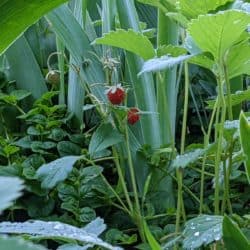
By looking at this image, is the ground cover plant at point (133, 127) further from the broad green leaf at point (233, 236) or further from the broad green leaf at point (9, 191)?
the broad green leaf at point (9, 191)

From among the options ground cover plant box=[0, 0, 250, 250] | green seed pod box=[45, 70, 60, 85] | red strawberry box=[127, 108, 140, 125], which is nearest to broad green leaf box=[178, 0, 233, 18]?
ground cover plant box=[0, 0, 250, 250]

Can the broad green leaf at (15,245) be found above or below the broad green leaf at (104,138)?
above

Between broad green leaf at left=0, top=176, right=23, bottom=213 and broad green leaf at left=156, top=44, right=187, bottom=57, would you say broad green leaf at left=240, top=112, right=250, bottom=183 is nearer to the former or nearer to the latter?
broad green leaf at left=156, top=44, right=187, bottom=57

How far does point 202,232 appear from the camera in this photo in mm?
621

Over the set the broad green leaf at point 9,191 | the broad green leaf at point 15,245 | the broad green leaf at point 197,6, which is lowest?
the broad green leaf at point 15,245

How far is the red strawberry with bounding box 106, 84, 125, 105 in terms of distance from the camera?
2.96 ft

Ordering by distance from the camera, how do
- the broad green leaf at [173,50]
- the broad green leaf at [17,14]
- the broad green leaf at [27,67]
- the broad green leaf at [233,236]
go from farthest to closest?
1. the broad green leaf at [27,67]
2. the broad green leaf at [173,50]
3. the broad green leaf at [233,236]
4. the broad green leaf at [17,14]

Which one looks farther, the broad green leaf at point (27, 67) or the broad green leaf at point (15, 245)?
the broad green leaf at point (27, 67)

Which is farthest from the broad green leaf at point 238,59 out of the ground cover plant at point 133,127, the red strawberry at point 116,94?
the red strawberry at point 116,94

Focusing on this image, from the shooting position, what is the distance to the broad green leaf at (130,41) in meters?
0.74

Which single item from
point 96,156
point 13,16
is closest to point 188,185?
point 96,156

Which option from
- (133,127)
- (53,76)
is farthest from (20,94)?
(133,127)

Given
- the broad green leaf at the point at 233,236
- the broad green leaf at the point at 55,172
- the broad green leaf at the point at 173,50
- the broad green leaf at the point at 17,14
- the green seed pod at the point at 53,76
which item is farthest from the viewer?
the green seed pod at the point at 53,76

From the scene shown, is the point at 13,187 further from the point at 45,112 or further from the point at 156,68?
the point at 45,112
